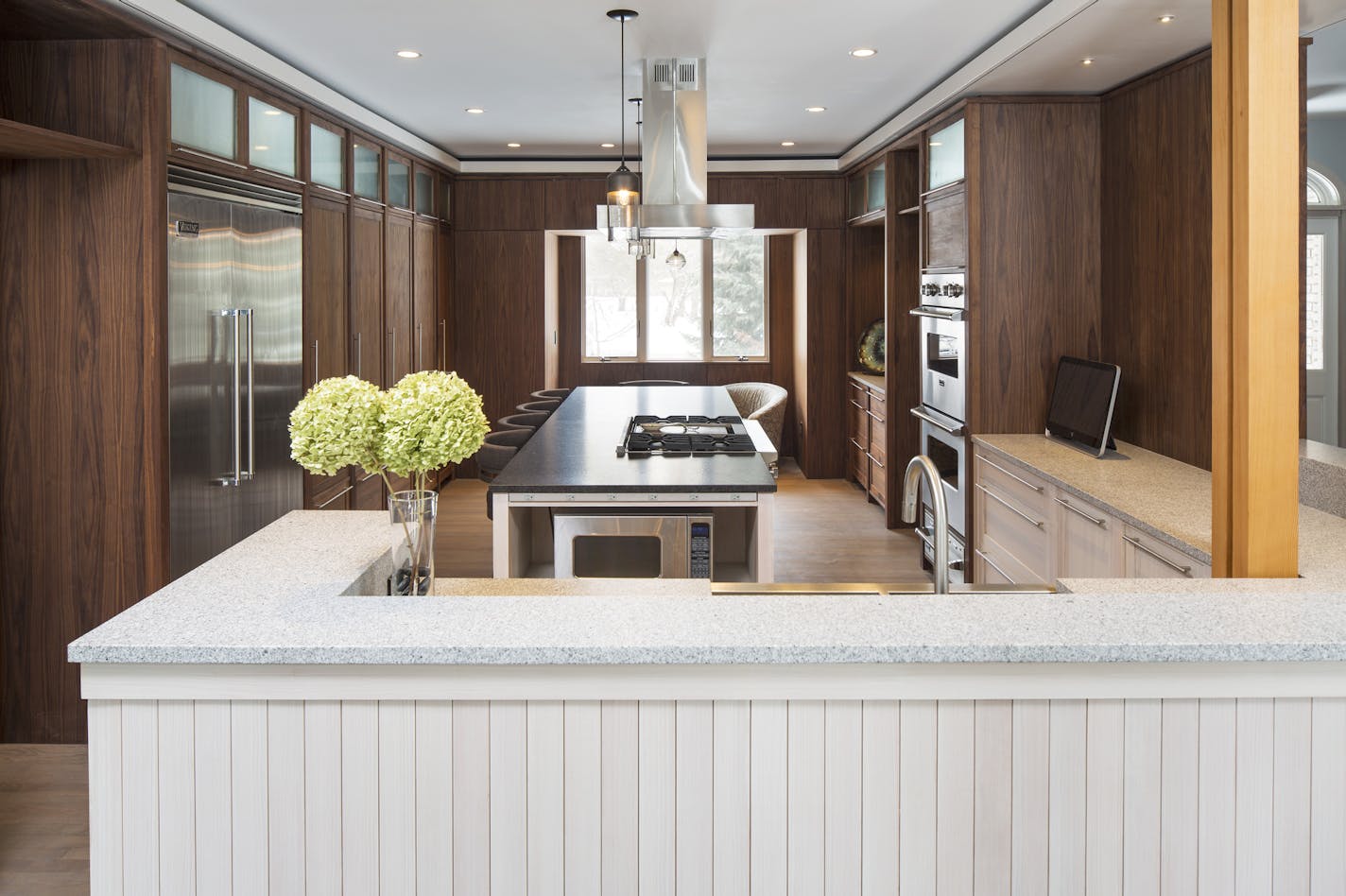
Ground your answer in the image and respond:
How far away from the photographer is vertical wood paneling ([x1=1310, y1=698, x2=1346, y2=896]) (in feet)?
5.26

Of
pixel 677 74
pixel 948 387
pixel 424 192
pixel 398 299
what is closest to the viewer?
pixel 677 74

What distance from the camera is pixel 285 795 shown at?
1619 mm

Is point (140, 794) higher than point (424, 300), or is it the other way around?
point (424, 300)

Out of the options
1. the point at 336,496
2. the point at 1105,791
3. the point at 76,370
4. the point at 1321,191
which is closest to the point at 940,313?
the point at 1321,191

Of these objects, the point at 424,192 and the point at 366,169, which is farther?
the point at 424,192

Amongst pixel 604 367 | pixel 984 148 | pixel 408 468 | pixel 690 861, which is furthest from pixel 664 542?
pixel 604 367

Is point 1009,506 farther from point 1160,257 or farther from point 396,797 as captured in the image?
point 396,797

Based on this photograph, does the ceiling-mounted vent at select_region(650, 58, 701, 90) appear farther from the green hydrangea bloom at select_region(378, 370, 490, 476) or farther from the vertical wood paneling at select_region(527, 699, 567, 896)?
the vertical wood paneling at select_region(527, 699, 567, 896)

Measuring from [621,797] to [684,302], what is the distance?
888cm

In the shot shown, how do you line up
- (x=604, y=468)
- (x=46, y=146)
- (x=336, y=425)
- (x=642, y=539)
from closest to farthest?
(x=336, y=425) < (x=46, y=146) < (x=642, y=539) < (x=604, y=468)

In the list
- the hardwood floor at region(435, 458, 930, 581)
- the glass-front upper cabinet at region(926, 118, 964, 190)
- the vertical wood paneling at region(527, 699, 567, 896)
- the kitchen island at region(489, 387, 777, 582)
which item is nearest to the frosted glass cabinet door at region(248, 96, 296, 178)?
the kitchen island at region(489, 387, 777, 582)

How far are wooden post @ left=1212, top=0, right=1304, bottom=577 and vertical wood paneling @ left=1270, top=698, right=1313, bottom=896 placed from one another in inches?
20.8

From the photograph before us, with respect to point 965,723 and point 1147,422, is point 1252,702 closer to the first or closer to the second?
point 965,723

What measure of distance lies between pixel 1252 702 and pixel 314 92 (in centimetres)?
508
